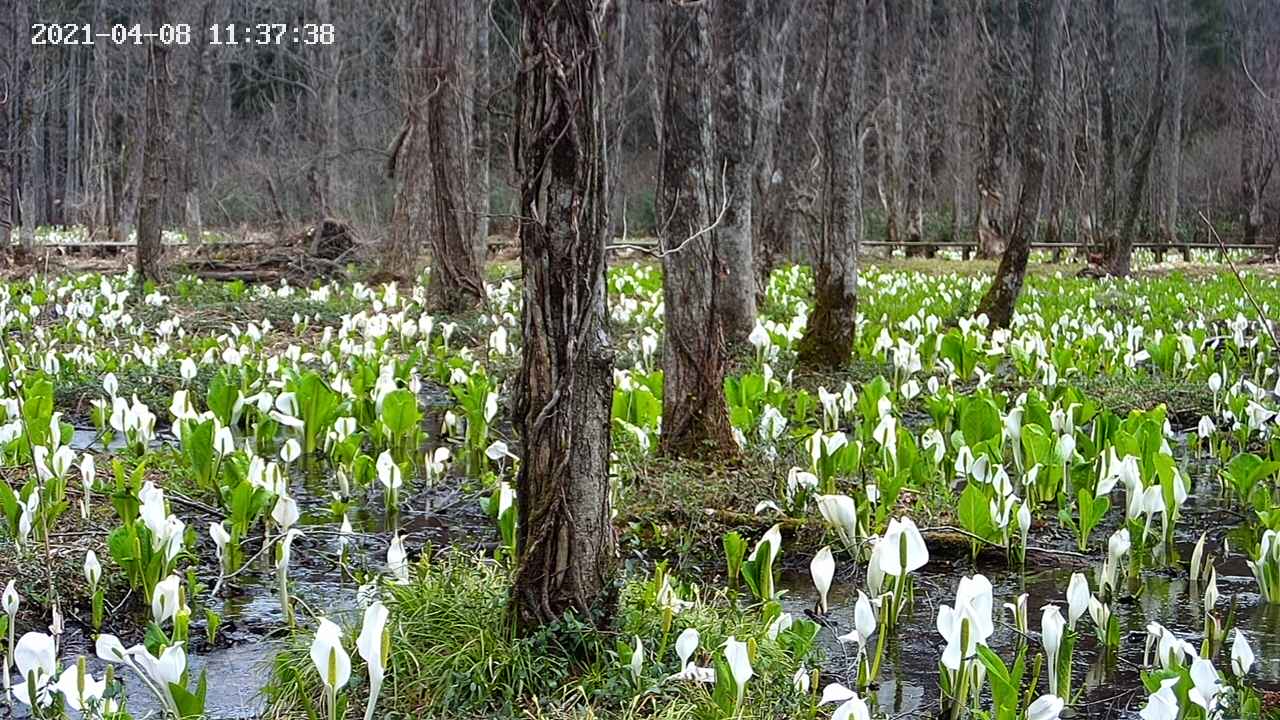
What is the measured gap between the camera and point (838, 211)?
862 centimetres

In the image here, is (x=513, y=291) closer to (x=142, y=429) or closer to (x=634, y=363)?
(x=634, y=363)

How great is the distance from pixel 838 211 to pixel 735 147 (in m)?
1.14

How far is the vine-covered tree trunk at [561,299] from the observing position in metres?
3.12

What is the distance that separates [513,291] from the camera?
1314cm

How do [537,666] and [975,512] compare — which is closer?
[537,666]

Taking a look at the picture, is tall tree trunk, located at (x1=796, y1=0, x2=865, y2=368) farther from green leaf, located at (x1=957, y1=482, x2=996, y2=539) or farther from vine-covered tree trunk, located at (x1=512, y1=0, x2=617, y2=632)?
vine-covered tree trunk, located at (x1=512, y1=0, x2=617, y2=632)

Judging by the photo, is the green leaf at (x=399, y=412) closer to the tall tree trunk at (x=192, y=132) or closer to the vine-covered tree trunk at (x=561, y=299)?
the vine-covered tree trunk at (x=561, y=299)

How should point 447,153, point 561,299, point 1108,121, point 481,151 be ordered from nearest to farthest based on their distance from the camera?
point 561,299, point 447,153, point 481,151, point 1108,121

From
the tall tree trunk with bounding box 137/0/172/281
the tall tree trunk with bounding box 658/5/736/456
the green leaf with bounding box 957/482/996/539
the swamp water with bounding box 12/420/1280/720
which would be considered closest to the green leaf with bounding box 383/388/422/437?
the swamp water with bounding box 12/420/1280/720

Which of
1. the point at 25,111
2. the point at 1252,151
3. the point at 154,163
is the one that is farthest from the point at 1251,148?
the point at 25,111

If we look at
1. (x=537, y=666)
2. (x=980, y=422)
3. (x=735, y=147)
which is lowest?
(x=537, y=666)

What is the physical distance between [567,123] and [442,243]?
892 centimetres

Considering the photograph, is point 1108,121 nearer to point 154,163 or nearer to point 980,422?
point 154,163

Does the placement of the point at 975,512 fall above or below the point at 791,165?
below
